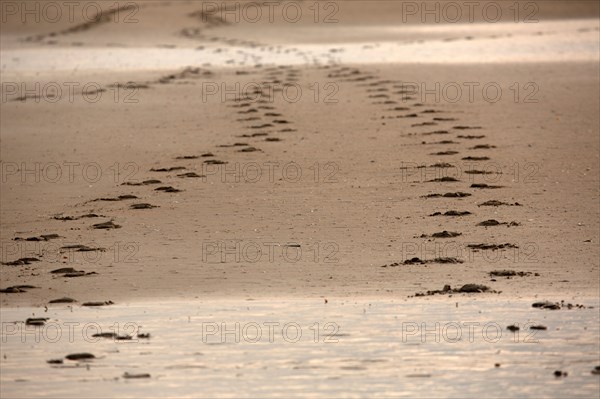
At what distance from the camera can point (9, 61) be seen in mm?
28500

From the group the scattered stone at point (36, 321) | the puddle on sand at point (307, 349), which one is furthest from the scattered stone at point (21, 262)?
the scattered stone at point (36, 321)

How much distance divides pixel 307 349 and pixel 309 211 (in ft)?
14.8

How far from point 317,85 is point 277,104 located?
6.93 feet

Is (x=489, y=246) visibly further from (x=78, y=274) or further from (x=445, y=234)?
(x=78, y=274)

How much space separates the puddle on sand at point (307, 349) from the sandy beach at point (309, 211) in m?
0.02

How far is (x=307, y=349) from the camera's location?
7.39 m

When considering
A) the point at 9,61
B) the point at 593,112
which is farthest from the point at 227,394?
the point at 9,61

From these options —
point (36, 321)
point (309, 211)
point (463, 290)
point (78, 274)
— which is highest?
point (309, 211)

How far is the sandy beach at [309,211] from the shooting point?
7312 millimetres

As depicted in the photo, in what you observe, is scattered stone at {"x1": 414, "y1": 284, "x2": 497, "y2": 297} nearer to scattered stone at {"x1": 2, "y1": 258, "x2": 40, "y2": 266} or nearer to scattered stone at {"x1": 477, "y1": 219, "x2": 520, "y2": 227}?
scattered stone at {"x1": 477, "y1": 219, "x2": 520, "y2": 227}

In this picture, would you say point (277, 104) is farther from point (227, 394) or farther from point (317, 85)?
point (227, 394)

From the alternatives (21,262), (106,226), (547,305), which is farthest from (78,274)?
(547,305)

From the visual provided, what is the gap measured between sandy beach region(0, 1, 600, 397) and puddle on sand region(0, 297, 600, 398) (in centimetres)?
2

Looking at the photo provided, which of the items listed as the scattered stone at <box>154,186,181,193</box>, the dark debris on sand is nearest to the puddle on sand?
the dark debris on sand
